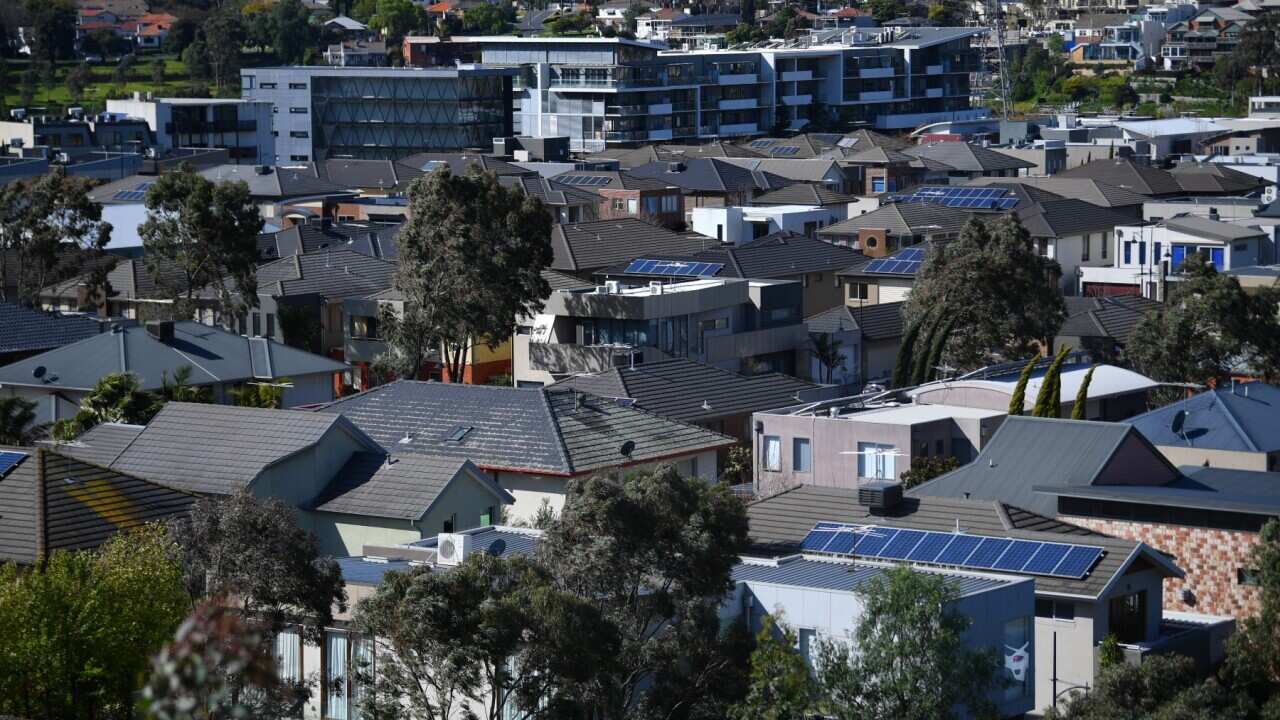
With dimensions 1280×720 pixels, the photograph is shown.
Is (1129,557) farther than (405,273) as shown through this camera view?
No

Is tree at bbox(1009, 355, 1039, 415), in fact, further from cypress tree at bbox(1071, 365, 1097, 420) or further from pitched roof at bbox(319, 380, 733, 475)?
pitched roof at bbox(319, 380, 733, 475)

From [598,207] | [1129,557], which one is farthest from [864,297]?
[1129,557]

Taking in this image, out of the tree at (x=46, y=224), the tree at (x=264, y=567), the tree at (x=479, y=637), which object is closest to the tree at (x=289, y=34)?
the tree at (x=46, y=224)

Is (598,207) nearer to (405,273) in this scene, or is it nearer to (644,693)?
(405,273)

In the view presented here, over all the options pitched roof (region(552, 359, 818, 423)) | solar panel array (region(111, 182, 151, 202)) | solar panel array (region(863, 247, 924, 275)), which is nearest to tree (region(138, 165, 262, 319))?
pitched roof (region(552, 359, 818, 423))

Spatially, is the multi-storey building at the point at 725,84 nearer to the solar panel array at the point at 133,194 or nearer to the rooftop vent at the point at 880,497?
the solar panel array at the point at 133,194

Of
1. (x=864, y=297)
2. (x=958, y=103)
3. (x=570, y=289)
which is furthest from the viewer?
(x=958, y=103)

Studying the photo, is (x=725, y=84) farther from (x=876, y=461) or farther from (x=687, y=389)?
(x=876, y=461)

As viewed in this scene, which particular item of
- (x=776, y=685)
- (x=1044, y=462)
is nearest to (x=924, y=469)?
(x=1044, y=462)
